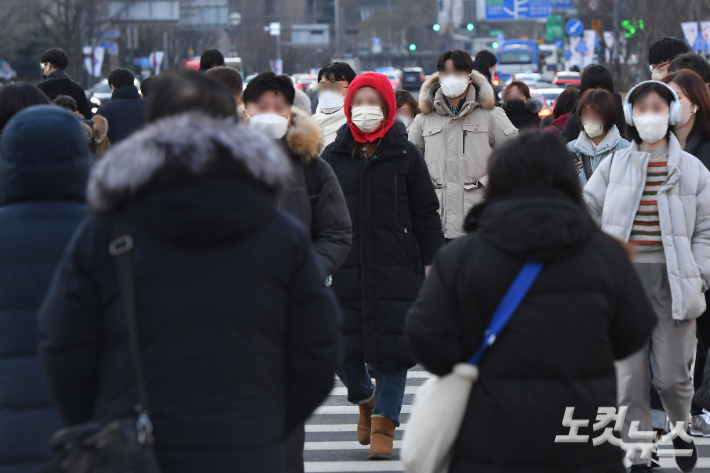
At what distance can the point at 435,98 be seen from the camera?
7.58 meters

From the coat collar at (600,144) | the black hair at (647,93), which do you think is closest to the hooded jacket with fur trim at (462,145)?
the coat collar at (600,144)

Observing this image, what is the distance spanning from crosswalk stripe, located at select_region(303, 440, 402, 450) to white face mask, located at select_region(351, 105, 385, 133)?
1.83 m

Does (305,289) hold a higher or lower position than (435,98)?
lower

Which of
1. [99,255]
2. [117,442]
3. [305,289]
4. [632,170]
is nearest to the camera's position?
[117,442]

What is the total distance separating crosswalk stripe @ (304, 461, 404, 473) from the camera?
18.3 feet

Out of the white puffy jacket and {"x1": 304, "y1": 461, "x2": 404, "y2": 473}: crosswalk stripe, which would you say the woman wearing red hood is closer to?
{"x1": 304, "y1": 461, "x2": 404, "y2": 473}: crosswalk stripe

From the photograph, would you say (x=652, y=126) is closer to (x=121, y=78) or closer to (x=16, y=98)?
(x=16, y=98)

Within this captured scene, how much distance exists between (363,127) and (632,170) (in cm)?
148

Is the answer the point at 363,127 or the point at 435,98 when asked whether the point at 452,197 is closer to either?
the point at 435,98

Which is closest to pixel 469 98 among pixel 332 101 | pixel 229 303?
pixel 332 101

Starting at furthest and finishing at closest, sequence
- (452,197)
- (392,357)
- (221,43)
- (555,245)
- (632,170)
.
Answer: (221,43), (452,197), (392,357), (632,170), (555,245)

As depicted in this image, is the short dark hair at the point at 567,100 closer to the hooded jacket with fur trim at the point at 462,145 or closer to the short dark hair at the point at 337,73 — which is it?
the short dark hair at the point at 337,73

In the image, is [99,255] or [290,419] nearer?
[99,255]

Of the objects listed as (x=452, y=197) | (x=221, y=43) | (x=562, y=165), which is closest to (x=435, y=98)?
(x=452, y=197)
